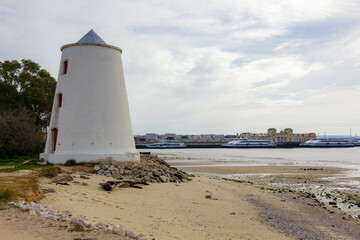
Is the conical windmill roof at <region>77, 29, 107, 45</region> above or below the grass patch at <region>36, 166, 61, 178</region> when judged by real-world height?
above

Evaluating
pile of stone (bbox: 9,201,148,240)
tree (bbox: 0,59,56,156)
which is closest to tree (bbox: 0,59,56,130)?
tree (bbox: 0,59,56,156)

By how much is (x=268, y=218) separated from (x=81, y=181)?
721cm

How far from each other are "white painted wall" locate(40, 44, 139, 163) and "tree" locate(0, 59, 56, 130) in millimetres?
10934

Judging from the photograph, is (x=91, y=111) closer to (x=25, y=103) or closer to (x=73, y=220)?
(x=73, y=220)

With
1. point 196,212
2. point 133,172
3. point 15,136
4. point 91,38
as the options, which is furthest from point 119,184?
point 15,136

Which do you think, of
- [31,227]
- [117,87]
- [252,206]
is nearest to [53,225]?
[31,227]

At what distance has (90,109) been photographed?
658 inches

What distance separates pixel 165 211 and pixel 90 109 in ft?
28.4

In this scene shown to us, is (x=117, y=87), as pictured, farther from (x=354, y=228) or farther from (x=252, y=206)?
(x=354, y=228)

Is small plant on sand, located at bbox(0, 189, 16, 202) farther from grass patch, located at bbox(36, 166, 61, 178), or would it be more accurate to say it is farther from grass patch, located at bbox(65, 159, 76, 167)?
grass patch, located at bbox(65, 159, 76, 167)

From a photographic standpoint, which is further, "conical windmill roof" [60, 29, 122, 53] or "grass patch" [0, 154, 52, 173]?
"conical windmill roof" [60, 29, 122, 53]

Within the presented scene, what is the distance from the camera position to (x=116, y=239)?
544 centimetres

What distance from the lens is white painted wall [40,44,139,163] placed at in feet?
53.9

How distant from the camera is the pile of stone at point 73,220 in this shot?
5863mm
